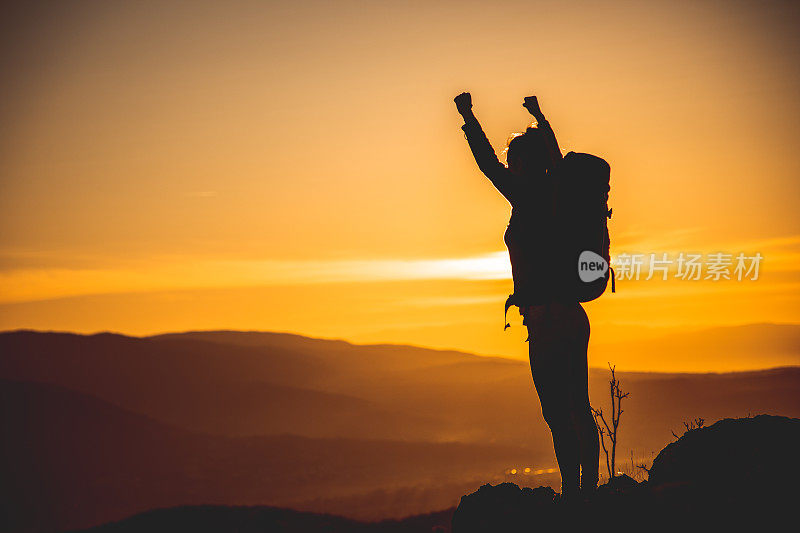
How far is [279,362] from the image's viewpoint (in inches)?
5310

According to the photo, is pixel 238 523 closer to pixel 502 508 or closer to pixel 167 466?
pixel 502 508

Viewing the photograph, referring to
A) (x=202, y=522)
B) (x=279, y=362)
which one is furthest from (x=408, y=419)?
(x=202, y=522)

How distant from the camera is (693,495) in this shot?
204 inches

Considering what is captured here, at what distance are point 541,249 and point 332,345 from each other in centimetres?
15524

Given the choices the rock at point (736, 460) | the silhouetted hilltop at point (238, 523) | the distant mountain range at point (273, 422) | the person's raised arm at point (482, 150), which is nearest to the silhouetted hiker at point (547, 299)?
the person's raised arm at point (482, 150)

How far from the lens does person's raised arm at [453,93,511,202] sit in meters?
6.11

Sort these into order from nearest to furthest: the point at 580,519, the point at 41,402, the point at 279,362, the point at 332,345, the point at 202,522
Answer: the point at 580,519 < the point at 202,522 < the point at 41,402 < the point at 279,362 < the point at 332,345

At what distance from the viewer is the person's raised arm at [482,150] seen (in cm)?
611

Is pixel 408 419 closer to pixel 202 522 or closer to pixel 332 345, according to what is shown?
pixel 332 345

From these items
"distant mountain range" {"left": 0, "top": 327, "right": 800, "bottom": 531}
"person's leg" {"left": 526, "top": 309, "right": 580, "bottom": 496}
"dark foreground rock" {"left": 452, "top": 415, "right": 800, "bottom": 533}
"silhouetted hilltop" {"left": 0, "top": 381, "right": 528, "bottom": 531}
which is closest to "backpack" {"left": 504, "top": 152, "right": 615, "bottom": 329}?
"person's leg" {"left": 526, "top": 309, "right": 580, "bottom": 496}

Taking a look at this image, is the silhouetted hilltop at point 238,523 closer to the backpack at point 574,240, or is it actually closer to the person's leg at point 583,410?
the person's leg at point 583,410

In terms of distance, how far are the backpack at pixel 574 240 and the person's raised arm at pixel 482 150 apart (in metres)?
0.38

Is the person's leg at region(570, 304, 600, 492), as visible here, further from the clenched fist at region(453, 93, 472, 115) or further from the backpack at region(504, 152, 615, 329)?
the clenched fist at region(453, 93, 472, 115)

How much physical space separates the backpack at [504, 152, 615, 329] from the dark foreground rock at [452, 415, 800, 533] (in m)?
1.52
